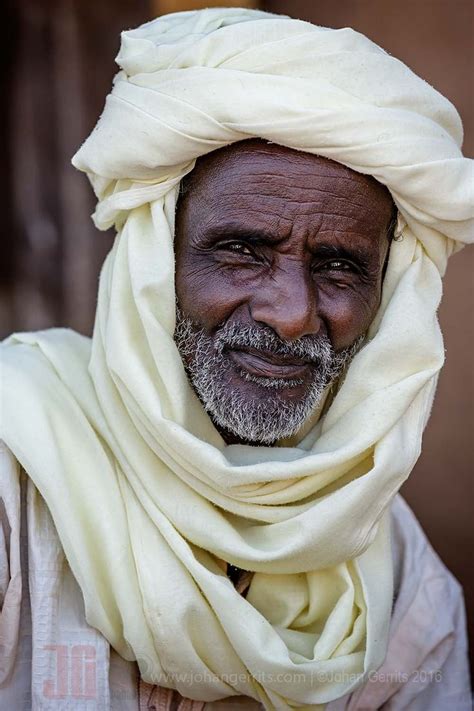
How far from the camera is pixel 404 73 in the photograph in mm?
2533

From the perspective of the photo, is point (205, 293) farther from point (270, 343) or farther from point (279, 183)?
point (279, 183)

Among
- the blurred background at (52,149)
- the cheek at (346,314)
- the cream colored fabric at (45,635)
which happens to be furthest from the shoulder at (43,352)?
the blurred background at (52,149)

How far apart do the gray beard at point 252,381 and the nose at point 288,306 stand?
0.03 meters

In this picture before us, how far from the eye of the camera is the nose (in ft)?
8.04

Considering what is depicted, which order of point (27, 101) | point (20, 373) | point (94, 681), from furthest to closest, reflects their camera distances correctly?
1. point (27, 101)
2. point (20, 373)
3. point (94, 681)

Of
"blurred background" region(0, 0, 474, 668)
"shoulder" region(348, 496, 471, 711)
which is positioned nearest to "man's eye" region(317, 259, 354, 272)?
"shoulder" region(348, 496, 471, 711)

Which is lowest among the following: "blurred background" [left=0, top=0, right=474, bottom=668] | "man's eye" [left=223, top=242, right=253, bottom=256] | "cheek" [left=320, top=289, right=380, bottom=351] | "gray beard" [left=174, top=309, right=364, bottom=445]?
"blurred background" [left=0, top=0, right=474, bottom=668]

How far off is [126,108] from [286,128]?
409 mm

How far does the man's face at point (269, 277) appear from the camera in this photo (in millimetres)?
2502

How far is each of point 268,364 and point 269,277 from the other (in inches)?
8.4

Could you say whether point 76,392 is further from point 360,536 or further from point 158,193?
point 360,536

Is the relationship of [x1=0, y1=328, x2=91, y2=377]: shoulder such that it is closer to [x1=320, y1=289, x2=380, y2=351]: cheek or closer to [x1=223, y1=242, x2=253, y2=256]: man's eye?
[x1=223, y1=242, x2=253, y2=256]: man's eye

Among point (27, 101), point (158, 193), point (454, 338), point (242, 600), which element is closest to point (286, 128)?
point (158, 193)

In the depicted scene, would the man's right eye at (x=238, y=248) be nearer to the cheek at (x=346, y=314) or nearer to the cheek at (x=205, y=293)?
the cheek at (x=205, y=293)
